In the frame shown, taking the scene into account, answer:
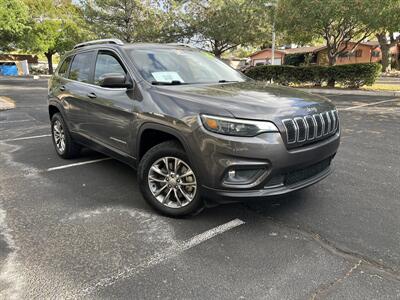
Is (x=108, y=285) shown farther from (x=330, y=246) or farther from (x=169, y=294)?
(x=330, y=246)

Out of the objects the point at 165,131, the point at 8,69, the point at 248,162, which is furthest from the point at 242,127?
the point at 8,69

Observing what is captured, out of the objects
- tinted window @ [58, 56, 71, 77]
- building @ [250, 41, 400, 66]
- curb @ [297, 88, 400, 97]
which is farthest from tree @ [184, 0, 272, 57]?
building @ [250, 41, 400, 66]

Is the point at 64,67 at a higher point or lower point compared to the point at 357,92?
higher

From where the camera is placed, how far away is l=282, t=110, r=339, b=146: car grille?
3.20 m

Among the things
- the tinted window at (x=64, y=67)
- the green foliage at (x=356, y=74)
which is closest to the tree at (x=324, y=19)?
the green foliage at (x=356, y=74)

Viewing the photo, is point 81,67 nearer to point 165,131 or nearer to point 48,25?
point 165,131

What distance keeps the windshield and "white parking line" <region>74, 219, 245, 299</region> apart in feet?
5.43

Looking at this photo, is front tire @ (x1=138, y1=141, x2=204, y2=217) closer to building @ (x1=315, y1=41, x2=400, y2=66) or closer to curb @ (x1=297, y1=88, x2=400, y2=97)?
curb @ (x1=297, y1=88, x2=400, y2=97)

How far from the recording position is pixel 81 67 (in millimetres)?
5242

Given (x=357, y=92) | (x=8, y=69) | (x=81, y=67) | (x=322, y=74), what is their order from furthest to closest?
1. (x=8, y=69)
2. (x=322, y=74)
3. (x=357, y=92)
4. (x=81, y=67)

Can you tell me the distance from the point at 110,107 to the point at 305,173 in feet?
7.57

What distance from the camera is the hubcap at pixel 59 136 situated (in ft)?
19.2

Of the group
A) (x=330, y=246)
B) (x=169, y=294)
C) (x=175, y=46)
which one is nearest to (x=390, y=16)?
(x=175, y=46)

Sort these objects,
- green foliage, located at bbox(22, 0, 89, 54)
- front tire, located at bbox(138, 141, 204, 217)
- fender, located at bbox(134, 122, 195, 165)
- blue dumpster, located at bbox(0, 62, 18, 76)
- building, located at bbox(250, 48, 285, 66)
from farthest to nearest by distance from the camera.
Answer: building, located at bbox(250, 48, 285, 66)
blue dumpster, located at bbox(0, 62, 18, 76)
green foliage, located at bbox(22, 0, 89, 54)
front tire, located at bbox(138, 141, 204, 217)
fender, located at bbox(134, 122, 195, 165)
